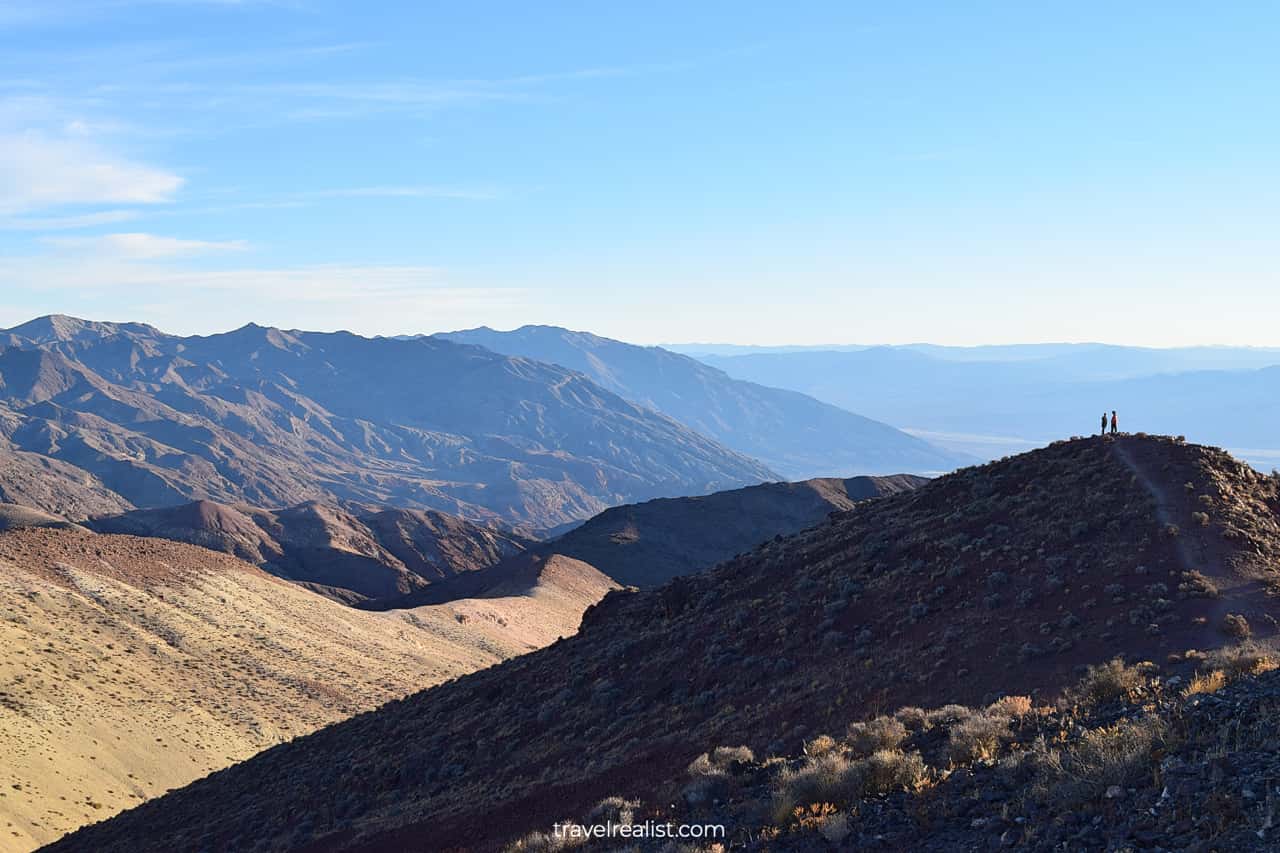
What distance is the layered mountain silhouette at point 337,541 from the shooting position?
144125 millimetres

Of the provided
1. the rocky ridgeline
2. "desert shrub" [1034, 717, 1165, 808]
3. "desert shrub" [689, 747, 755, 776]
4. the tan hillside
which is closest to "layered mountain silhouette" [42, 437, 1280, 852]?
"desert shrub" [689, 747, 755, 776]

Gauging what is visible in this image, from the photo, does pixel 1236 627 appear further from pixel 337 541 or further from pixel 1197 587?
pixel 337 541

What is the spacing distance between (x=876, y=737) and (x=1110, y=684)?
4.07 metres

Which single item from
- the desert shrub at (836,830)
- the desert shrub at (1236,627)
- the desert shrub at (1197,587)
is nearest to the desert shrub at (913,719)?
the desert shrub at (836,830)

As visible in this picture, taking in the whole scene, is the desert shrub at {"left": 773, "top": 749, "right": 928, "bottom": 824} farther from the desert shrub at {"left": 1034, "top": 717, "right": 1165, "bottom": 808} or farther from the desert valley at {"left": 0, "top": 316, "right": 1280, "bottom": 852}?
the desert shrub at {"left": 1034, "top": 717, "right": 1165, "bottom": 808}

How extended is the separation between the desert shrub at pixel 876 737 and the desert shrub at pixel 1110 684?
10.5 ft

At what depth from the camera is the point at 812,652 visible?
27562 millimetres

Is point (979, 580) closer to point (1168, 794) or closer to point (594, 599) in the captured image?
point (1168, 794)

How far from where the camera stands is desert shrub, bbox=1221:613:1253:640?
21.2 metres

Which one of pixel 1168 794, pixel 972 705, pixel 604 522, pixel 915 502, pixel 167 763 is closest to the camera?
pixel 1168 794

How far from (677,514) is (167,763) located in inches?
3942

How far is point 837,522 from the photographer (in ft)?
140

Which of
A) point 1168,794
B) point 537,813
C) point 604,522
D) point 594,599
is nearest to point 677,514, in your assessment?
point 604,522

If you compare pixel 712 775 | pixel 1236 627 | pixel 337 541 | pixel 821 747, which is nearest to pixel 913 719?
pixel 821 747
